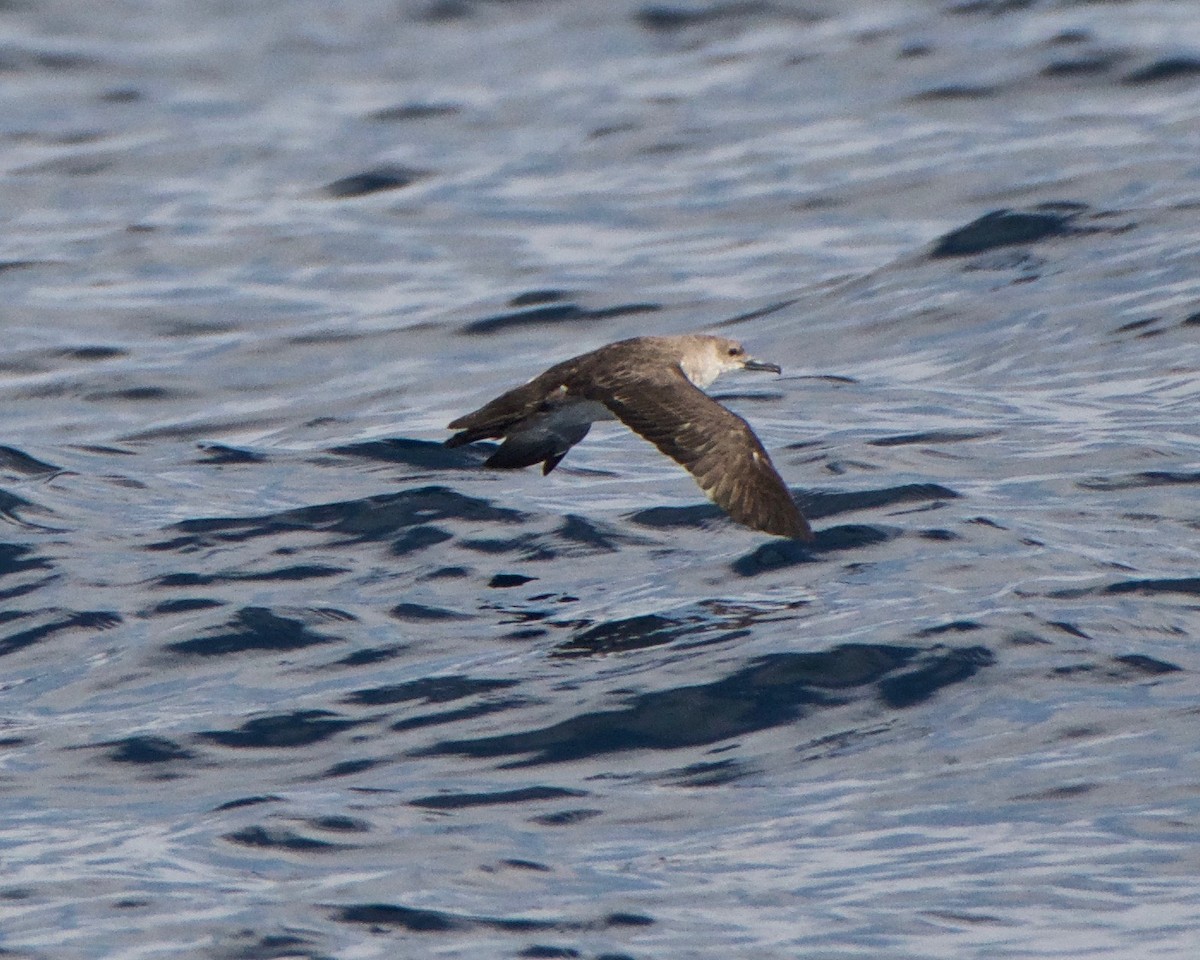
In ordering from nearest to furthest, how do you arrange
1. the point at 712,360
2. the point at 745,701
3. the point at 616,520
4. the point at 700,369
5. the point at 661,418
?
the point at 745,701, the point at 661,418, the point at 616,520, the point at 700,369, the point at 712,360

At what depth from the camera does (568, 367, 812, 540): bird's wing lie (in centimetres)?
838

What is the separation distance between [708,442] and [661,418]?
29 cm

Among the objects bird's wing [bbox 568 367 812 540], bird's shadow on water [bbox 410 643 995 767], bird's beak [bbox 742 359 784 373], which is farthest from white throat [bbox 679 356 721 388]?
bird's shadow on water [bbox 410 643 995 767]

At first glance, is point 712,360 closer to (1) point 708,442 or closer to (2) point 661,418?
(2) point 661,418

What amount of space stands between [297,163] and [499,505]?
384 inches

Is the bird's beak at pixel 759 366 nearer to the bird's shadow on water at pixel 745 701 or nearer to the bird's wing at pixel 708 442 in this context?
the bird's wing at pixel 708 442

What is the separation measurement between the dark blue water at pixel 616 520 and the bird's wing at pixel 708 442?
0.38 metres

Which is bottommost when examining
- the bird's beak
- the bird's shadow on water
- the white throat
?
the bird's shadow on water

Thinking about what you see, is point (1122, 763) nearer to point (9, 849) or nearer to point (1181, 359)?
point (9, 849)

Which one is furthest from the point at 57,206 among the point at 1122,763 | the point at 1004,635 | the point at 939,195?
the point at 1122,763

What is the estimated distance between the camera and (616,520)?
387 inches

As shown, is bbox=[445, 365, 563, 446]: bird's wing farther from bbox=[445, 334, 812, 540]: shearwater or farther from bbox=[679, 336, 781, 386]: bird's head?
bbox=[679, 336, 781, 386]: bird's head

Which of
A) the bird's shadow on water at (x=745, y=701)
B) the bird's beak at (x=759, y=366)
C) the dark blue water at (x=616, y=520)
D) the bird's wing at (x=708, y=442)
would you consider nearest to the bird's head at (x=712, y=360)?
the bird's beak at (x=759, y=366)

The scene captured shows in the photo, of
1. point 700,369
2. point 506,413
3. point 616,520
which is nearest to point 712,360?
point 700,369
